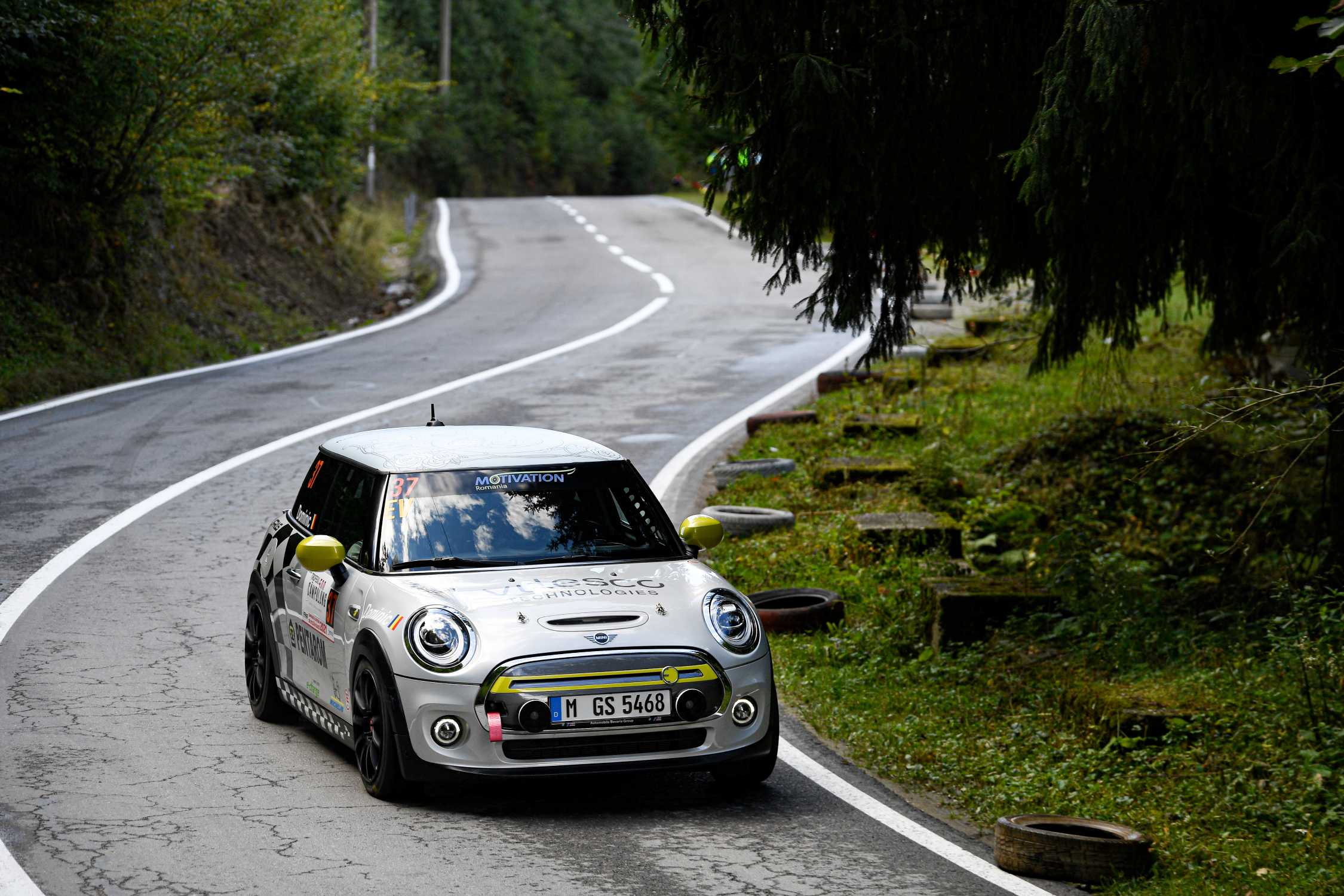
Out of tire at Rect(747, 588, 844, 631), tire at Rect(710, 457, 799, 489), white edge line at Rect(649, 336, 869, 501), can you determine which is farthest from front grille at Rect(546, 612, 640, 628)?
tire at Rect(710, 457, 799, 489)

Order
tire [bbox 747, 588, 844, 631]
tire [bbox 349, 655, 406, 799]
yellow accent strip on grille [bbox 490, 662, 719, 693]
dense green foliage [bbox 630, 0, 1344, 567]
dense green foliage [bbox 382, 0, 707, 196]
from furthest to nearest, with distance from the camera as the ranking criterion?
dense green foliage [bbox 382, 0, 707, 196] < tire [bbox 747, 588, 844, 631] < dense green foliage [bbox 630, 0, 1344, 567] < tire [bbox 349, 655, 406, 799] < yellow accent strip on grille [bbox 490, 662, 719, 693]

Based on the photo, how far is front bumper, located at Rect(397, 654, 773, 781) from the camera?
635cm

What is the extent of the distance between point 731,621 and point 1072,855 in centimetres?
172

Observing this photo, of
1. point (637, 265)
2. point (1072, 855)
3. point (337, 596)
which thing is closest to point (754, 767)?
point (1072, 855)

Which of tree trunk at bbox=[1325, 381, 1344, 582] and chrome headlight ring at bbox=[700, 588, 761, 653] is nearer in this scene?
chrome headlight ring at bbox=[700, 588, 761, 653]

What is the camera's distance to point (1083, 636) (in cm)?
977

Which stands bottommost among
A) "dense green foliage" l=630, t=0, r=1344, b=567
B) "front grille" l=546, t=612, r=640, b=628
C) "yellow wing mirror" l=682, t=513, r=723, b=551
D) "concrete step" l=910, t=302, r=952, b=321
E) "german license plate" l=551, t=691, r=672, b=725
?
"german license plate" l=551, t=691, r=672, b=725

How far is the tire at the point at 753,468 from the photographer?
14.4m

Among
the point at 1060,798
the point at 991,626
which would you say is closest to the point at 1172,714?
the point at 1060,798

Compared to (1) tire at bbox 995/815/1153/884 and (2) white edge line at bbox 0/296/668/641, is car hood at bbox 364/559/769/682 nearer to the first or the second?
(1) tire at bbox 995/815/1153/884

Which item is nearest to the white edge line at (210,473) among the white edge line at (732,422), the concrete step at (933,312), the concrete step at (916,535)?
the white edge line at (732,422)

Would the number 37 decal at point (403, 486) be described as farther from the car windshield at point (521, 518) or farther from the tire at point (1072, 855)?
the tire at point (1072, 855)

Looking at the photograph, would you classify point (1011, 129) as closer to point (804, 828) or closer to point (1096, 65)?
point (1096, 65)

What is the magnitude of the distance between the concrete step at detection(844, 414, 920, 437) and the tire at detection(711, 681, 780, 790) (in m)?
9.18
